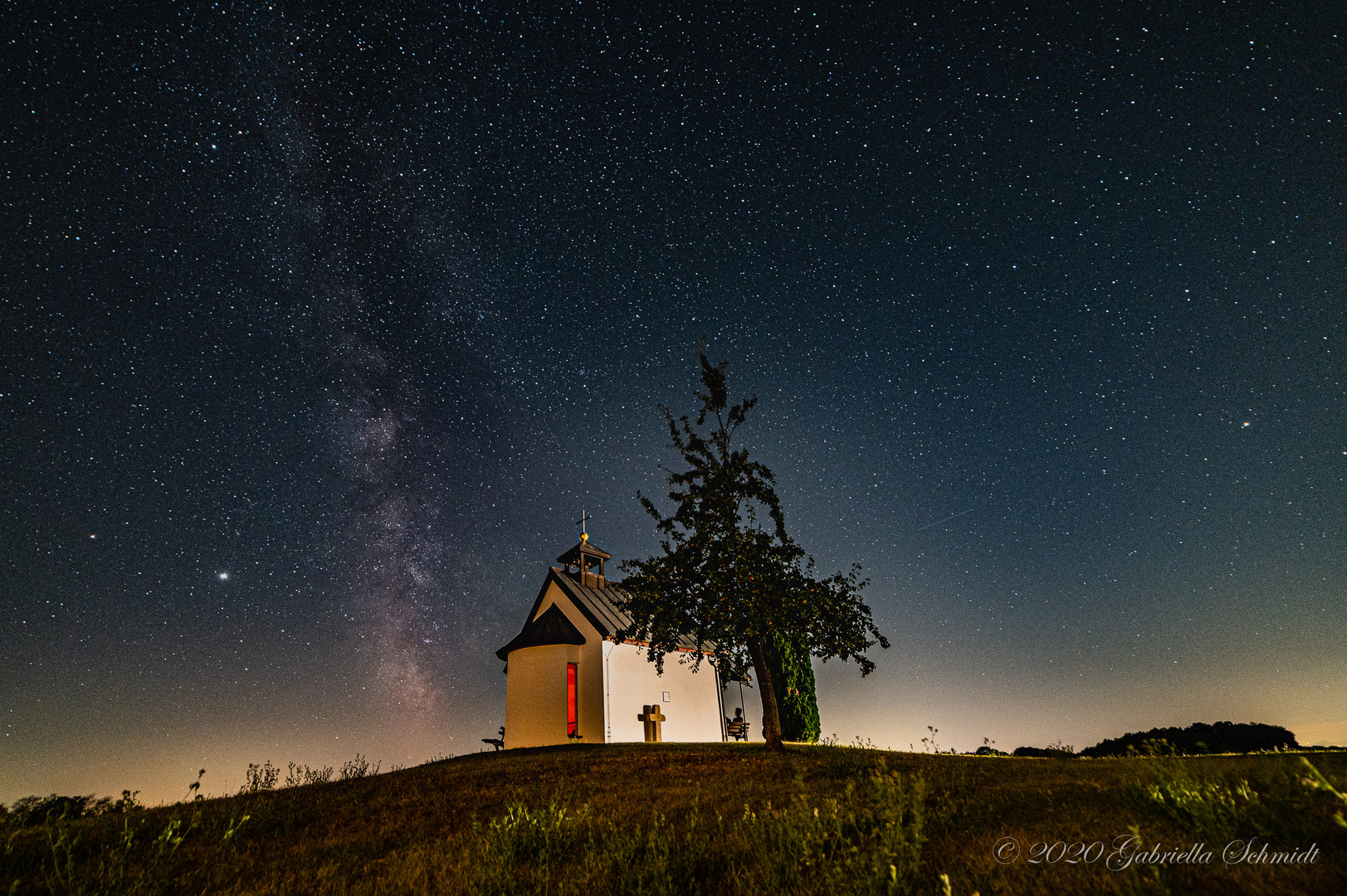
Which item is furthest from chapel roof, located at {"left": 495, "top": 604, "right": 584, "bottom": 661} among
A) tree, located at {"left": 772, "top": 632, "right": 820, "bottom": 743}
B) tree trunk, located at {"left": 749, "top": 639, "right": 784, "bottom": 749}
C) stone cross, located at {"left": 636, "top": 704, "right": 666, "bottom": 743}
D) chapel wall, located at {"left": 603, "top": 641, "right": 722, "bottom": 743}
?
tree trunk, located at {"left": 749, "top": 639, "right": 784, "bottom": 749}

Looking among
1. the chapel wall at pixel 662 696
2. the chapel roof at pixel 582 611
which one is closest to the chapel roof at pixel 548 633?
the chapel roof at pixel 582 611

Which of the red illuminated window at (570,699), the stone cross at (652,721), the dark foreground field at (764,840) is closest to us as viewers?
the dark foreground field at (764,840)

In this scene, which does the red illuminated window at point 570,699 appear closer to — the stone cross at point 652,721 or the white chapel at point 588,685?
the white chapel at point 588,685

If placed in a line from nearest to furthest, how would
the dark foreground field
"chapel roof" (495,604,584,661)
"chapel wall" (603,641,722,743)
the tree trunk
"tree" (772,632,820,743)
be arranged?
the dark foreground field, the tree trunk, "chapel wall" (603,641,722,743), "chapel roof" (495,604,584,661), "tree" (772,632,820,743)

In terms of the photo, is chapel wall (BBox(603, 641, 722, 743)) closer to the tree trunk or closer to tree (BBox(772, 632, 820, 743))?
tree (BBox(772, 632, 820, 743))

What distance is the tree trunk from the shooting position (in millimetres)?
16781

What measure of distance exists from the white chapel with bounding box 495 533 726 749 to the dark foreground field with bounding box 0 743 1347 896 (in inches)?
581

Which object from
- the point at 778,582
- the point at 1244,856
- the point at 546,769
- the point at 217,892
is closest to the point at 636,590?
the point at 778,582

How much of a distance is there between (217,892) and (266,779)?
679cm

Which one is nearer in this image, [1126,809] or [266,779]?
[1126,809]

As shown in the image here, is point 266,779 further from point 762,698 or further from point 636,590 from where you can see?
point 762,698

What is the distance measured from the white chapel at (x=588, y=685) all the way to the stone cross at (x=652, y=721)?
32 mm

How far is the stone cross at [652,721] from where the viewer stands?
979 inches

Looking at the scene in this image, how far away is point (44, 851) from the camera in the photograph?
6.40m
